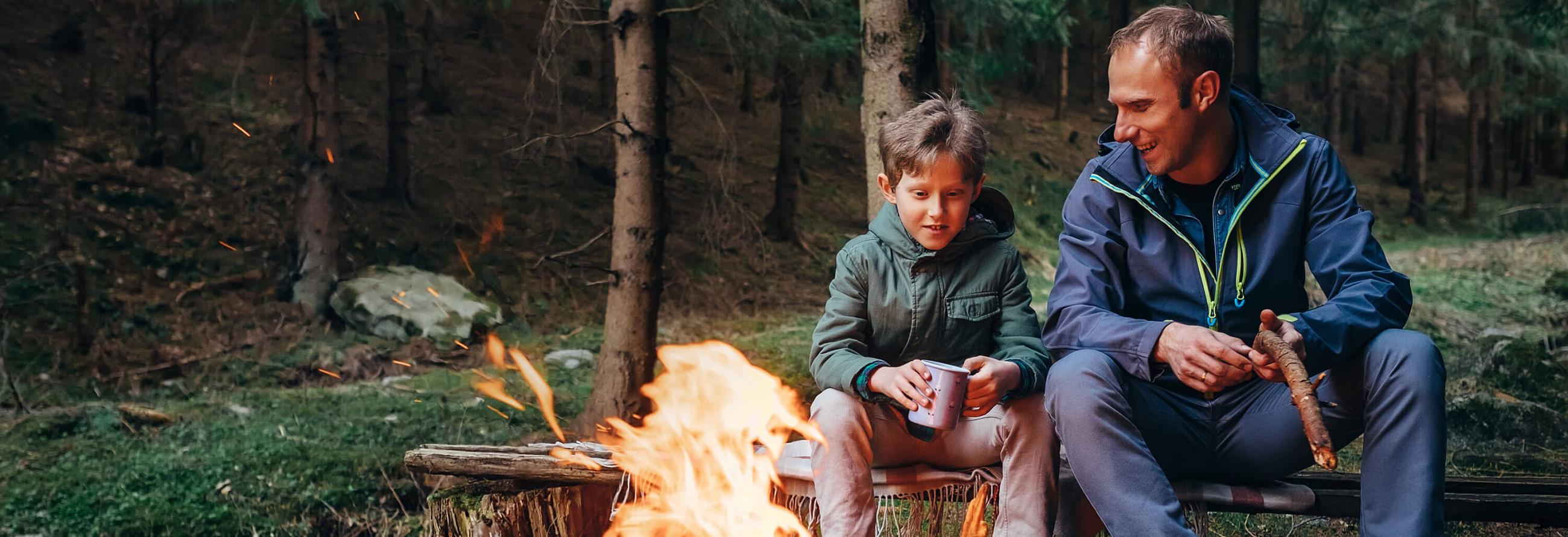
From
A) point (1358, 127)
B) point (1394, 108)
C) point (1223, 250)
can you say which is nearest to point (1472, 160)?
point (1358, 127)

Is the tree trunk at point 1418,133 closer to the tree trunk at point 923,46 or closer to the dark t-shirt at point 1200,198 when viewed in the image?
the tree trunk at point 923,46

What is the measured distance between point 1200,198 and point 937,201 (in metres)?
0.79

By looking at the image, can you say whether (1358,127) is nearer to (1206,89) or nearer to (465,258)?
(465,258)

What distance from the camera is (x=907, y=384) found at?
9.15ft

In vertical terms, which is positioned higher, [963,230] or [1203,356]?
[963,230]

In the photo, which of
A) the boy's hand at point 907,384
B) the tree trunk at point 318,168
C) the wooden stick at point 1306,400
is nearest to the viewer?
the wooden stick at point 1306,400

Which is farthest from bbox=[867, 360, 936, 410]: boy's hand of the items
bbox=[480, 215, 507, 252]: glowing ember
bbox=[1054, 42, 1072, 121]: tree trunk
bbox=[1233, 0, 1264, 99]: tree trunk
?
bbox=[1054, 42, 1072, 121]: tree trunk

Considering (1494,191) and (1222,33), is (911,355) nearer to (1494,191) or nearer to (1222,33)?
(1222,33)

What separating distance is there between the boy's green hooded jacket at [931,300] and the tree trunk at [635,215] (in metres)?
2.47

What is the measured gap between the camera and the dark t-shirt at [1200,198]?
10.0ft

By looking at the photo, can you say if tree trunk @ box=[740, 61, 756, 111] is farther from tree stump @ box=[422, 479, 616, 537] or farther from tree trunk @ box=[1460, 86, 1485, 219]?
tree trunk @ box=[1460, 86, 1485, 219]

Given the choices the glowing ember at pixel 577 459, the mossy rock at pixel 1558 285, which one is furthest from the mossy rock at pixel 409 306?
the mossy rock at pixel 1558 285

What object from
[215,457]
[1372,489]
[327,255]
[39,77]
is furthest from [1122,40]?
[39,77]

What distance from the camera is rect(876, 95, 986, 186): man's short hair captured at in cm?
305
